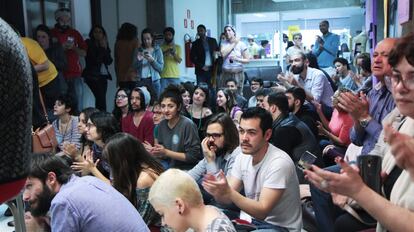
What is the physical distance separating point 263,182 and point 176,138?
1421mm

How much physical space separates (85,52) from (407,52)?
15.2 feet

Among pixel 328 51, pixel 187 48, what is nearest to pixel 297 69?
pixel 328 51

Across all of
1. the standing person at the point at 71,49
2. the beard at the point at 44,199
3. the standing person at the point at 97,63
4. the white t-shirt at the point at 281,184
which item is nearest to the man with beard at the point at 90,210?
the beard at the point at 44,199

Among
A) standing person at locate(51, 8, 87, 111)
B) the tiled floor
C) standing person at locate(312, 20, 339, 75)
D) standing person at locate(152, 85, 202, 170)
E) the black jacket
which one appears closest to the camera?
the tiled floor

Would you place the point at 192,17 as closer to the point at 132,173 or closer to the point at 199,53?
the point at 199,53

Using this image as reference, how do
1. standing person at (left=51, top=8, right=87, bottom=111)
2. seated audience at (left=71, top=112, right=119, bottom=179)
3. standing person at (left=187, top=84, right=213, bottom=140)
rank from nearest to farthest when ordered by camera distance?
seated audience at (left=71, top=112, right=119, bottom=179)
standing person at (left=187, top=84, right=213, bottom=140)
standing person at (left=51, top=8, right=87, bottom=111)

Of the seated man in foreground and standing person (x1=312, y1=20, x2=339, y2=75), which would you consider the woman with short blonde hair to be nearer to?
the seated man in foreground

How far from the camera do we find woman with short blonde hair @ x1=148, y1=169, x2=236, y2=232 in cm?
179

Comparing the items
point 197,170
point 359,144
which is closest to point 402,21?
point 359,144

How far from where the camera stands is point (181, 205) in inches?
70.6

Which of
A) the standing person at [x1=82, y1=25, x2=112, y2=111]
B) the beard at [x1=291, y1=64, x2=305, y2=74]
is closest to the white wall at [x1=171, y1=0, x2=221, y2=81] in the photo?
the standing person at [x1=82, y1=25, x2=112, y2=111]

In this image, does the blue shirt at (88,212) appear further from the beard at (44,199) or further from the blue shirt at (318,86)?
the blue shirt at (318,86)

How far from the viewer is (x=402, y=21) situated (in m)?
2.87

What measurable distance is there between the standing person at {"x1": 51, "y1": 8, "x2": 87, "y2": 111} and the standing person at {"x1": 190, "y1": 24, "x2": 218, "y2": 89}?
7.02 feet
